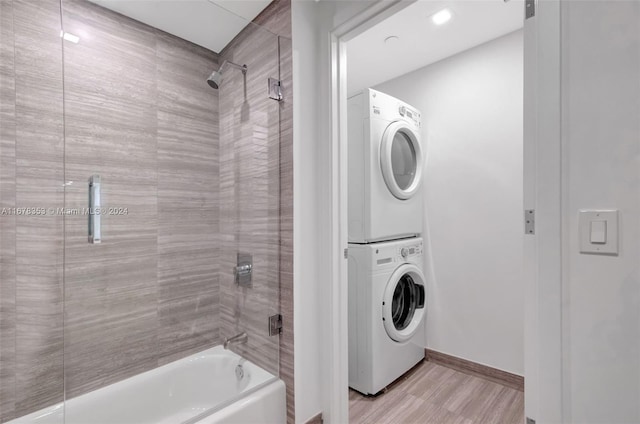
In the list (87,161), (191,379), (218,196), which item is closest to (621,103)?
(218,196)

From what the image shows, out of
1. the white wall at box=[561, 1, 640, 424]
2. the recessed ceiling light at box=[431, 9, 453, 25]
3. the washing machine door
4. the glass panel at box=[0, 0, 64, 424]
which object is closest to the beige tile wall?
the glass panel at box=[0, 0, 64, 424]

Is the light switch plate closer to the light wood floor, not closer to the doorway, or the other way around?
the doorway

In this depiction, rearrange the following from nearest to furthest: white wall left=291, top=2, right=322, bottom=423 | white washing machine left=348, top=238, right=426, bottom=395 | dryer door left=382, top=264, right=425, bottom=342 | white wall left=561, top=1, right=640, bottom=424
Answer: white wall left=561, top=1, right=640, bottom=424, white wall left=291, top=2, right=322, bottom=423, white washing machine left=348, top=238, right=426, bottom=395, dryer door left=382, top=264, right=425, bottom=342

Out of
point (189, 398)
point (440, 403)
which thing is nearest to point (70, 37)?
point (189, 398)

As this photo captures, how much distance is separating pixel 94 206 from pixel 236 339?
0.97 m

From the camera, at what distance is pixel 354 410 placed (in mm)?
1852

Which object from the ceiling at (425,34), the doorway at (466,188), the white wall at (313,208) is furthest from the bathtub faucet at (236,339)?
the ceiling at (425,34)

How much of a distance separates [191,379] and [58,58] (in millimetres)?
1646

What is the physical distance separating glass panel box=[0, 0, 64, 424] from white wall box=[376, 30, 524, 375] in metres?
2.36

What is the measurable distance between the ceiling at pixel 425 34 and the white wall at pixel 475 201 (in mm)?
135

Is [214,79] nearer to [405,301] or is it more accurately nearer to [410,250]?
[410,250]

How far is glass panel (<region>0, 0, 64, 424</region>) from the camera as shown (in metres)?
1.27

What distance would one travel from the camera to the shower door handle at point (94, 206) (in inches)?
50.1

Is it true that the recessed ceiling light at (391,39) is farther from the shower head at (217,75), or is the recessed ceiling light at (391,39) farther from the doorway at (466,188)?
the shower head at (217,75)
